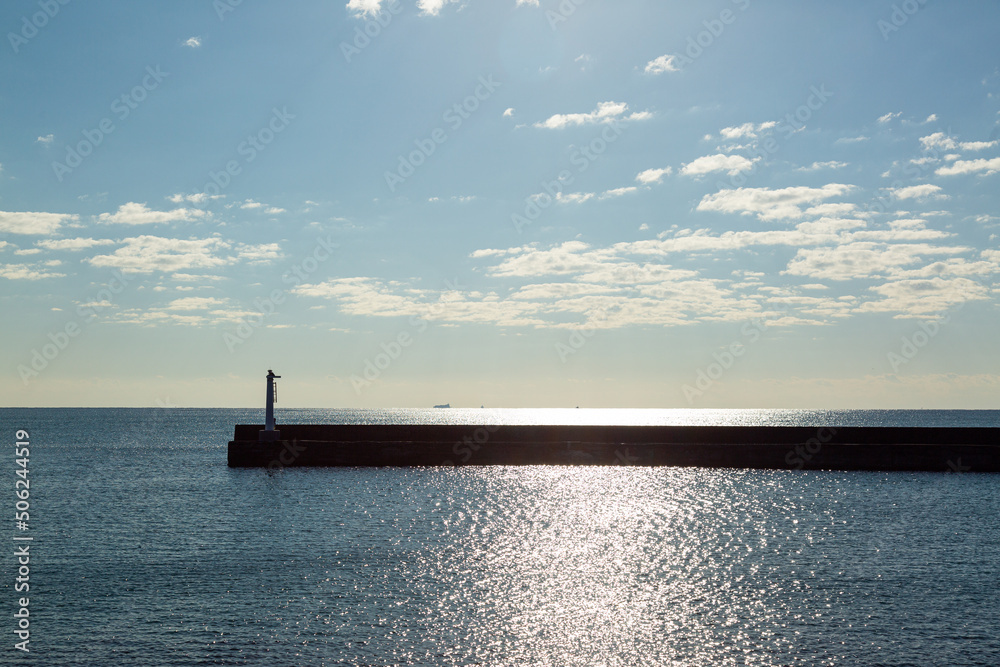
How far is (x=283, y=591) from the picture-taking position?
1773 centimetres

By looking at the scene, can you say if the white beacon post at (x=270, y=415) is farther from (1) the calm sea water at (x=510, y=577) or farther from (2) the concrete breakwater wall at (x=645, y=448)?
(1) the calm sea water at (x=510, y=577)

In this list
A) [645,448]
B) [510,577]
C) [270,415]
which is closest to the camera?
[510,577]

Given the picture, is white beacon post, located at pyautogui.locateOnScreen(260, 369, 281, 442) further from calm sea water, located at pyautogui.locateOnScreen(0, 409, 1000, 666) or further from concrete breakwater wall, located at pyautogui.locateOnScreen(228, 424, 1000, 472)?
calm sea water, located at pyautogui.locateOnScreen(0, 409, 1000, 666)

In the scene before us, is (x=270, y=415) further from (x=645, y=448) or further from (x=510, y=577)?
(x=510, y=577)

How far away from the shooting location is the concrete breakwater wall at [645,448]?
45.5 m

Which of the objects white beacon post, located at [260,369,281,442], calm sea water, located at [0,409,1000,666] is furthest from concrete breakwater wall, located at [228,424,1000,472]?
calm sea water, located at [0,409,1000,666]

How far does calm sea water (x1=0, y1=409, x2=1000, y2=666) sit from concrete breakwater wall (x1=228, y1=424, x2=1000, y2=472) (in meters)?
7.61

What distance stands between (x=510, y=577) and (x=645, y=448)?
93.0 feet

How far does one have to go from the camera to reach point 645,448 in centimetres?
4672

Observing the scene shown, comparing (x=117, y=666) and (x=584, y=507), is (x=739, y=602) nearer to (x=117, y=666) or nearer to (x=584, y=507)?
(x=117, y=666)

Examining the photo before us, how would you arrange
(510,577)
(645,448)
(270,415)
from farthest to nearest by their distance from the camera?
(645,448)
(270,415)
(510,577)

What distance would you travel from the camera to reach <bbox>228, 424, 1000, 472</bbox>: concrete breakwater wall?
45469mm

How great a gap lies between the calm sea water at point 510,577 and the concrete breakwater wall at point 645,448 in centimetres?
761

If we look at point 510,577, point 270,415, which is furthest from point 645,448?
point 510,577
